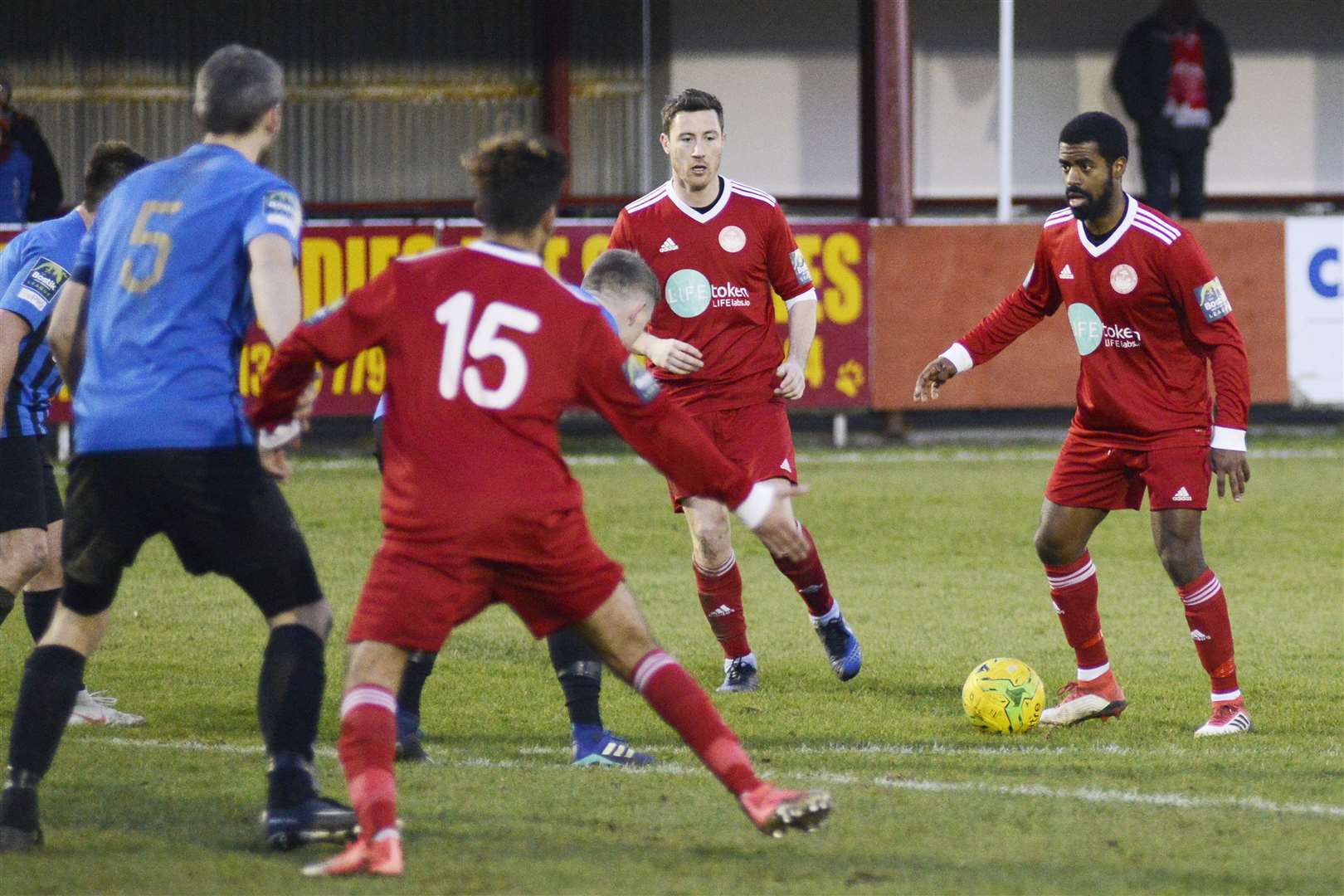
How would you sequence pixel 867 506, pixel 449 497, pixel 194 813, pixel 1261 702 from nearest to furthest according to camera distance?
pixel 449 497, pixel 194 813, pixel 1261 702, pixel 867 506

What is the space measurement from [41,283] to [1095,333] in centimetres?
351

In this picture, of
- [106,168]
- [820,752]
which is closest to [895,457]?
[820,752]

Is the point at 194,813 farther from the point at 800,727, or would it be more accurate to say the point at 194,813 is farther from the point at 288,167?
the point at 288,167

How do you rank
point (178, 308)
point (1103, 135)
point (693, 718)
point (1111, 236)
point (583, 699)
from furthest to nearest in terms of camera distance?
1. point (1111, 236)
2. point (1103, 135)
3. point (583, 699)
4. point (178, 308)
5. point (693, 718)

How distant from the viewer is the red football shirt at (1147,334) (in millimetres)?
6355

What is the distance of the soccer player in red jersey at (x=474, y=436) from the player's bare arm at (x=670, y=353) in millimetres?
1997

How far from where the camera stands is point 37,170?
49.6 feet

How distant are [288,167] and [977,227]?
8.38 metres

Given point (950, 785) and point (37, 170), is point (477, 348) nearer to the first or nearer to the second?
point (950, 785)

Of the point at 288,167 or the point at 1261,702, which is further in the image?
the point at 288,167

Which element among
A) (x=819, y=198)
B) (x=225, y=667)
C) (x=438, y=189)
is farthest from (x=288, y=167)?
(x=225, y=667)

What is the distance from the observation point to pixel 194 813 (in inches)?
202

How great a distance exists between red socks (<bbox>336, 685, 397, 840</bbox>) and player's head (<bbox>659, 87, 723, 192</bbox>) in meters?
3.38

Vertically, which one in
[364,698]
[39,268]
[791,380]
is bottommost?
[364,698]
